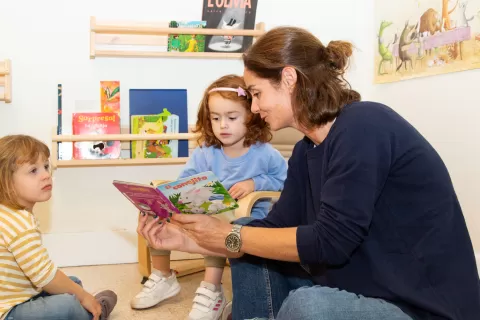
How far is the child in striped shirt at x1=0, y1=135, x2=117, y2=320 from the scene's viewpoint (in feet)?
5.08

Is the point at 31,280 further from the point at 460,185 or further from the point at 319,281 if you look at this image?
the point at 460,185

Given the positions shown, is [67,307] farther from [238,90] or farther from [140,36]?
[140,36]

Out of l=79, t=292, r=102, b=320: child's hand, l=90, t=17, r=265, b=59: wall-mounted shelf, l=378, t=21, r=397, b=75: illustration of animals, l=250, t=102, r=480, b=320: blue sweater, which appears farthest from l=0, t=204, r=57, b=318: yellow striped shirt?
l=378, t=21, r=397, b=75: illustration of animals

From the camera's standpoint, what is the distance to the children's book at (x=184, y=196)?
134cm

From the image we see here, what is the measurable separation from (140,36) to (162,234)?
143 cm

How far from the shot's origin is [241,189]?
83.3 inches

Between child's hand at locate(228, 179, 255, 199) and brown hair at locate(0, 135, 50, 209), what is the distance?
723 mm

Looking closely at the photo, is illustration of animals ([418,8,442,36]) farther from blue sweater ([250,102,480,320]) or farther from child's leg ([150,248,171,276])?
child's leg ([150,248,171,276])

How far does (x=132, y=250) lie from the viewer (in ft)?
9.38

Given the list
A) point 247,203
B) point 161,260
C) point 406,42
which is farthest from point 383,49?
point 161,260

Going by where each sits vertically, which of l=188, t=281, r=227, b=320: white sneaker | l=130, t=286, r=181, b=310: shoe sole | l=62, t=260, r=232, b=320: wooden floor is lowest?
l=62, t=260, r=232, b=320: wooden floor

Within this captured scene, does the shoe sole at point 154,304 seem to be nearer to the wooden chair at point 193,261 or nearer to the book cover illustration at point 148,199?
the wooden chair at point 193,261

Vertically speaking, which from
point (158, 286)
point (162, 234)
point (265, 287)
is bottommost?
point (158, 286)

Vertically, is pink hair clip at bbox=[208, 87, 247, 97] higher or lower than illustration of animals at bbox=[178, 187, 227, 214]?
higher
